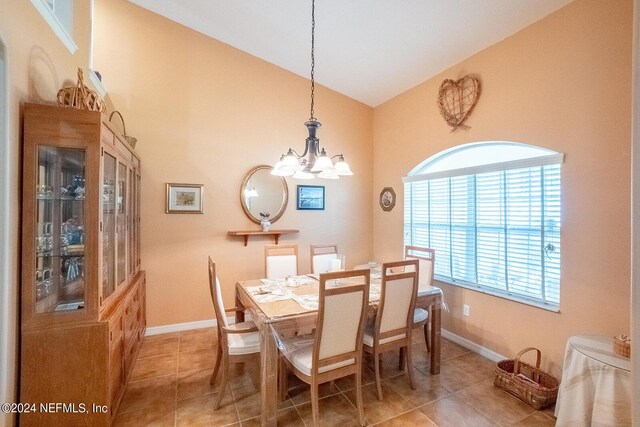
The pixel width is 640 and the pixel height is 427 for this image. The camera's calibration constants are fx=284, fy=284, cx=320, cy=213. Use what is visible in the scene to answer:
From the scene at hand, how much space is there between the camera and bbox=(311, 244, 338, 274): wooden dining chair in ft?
11.1

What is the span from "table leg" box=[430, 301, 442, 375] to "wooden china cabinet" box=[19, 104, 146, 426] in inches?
101

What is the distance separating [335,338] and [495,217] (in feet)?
7.13

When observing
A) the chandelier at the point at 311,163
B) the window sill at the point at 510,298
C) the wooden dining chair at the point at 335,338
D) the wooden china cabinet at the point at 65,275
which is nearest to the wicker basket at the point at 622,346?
the window sill at the point at 510,298

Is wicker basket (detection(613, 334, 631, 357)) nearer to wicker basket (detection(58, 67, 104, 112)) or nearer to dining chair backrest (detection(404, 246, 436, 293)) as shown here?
dining chair backrest (detection(404, 246, 436, 293))

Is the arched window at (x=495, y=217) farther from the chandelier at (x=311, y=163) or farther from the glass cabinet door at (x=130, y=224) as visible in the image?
the glass cabinet door at (x=130, y=224)

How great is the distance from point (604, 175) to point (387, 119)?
2.83 meters

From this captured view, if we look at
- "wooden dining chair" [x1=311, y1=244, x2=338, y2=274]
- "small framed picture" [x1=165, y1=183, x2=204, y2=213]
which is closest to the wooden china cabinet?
"small framed picture" [x1=165, y1=183, x2=204, y2=213]

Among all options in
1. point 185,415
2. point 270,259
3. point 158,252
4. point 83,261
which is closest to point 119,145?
point 83,261

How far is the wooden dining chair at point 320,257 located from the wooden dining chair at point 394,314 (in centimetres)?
106

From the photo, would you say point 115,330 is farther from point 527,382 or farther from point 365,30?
point 365,30

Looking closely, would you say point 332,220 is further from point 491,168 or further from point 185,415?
point 185,415

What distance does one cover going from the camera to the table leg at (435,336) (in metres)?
2.66

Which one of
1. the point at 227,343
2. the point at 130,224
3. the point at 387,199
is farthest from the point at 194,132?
the point at 387,199

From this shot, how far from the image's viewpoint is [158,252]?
352 cm
